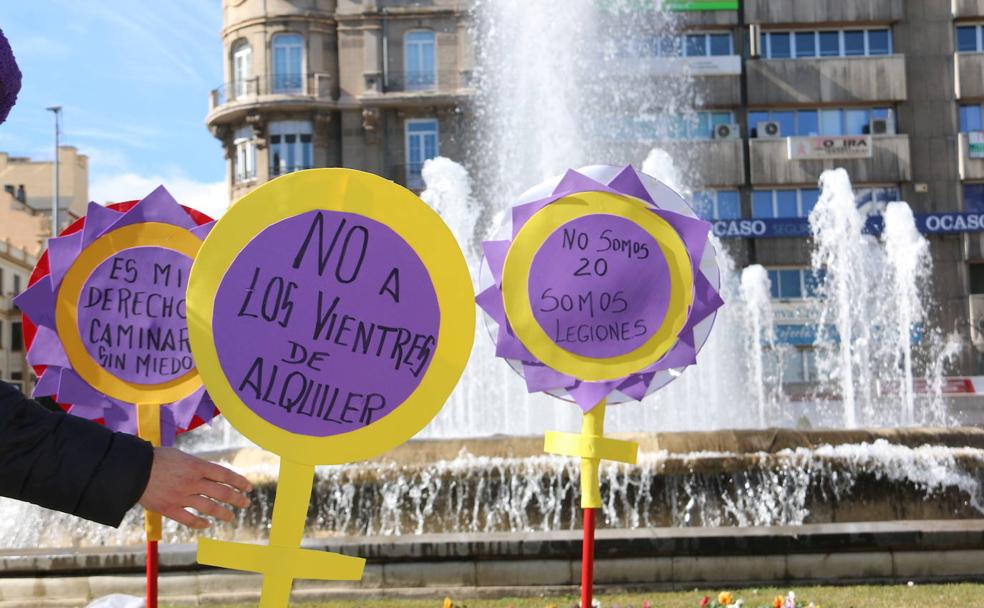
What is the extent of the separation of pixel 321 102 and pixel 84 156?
33678 millimetres

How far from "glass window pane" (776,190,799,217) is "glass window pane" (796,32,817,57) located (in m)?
4.10

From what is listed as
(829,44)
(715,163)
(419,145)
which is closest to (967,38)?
(829,44)

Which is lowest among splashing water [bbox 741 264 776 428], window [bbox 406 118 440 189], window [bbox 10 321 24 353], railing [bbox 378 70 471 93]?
splashing water [bbox 741 264 776 428]

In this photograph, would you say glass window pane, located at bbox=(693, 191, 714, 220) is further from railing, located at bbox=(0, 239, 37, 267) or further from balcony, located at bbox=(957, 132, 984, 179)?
railing, located at bbox=(0, 239, 37, 267)

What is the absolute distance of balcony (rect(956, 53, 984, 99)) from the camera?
104 ft

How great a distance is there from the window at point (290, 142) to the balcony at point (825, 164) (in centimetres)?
1233

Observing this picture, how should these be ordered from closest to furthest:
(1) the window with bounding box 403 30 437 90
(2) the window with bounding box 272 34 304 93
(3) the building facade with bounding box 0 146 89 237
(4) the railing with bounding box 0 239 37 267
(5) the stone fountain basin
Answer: (5) the stone fountain basin
(2) the window with bounding box 272 34 304 93
(1) the window with bounding box 403 30 437 90
(4) the railing with bounding box 0 239 37 267
(3) the building facade with bounding box 0 146 89 237

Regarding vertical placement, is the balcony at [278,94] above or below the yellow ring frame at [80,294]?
above

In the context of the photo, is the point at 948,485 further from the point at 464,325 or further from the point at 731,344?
the point at 731,344

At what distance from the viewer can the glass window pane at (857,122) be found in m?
32.1

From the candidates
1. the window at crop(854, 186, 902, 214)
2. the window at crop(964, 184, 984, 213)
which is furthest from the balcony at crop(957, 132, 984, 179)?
the window at crop(854, 186, 902, 214)

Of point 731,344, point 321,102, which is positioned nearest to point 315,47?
point 321,102

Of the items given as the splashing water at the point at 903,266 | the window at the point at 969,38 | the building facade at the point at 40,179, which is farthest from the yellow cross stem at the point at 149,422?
the building facade at the point at 40,179

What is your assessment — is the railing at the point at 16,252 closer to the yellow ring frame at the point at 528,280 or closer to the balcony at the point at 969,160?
the balcony at the point at 969,160
